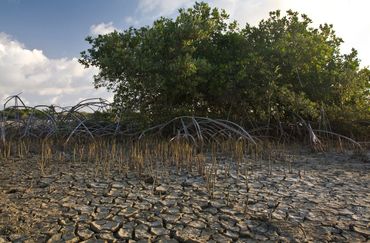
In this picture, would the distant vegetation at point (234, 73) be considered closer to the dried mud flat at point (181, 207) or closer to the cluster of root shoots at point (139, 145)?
the cluster of root shoots at point (139, 145)

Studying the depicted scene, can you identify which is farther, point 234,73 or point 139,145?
point 234,73

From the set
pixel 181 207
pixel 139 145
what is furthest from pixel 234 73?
pixel 181 207

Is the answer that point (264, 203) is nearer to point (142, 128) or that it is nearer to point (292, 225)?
point (292, 225)

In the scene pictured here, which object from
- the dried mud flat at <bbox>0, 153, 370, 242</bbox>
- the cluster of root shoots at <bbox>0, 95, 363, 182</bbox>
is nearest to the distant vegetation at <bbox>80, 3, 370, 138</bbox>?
the cluster of root shoots at <bbox>0, 95, 363, 182</bbox>

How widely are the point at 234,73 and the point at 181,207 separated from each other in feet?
14.0

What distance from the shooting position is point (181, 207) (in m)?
3.01

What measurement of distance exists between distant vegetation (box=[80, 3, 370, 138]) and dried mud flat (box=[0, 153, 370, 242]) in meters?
2.71

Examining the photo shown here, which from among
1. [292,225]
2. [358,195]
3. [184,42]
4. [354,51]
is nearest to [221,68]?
[184,42]

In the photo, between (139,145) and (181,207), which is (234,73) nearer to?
(139,145)

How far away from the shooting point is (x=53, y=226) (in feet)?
8.39

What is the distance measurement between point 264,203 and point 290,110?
459 cm

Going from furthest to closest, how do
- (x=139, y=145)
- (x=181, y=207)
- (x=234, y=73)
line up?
(x=234, y=73) < (x=139, y=145) < (x=181, y=207)

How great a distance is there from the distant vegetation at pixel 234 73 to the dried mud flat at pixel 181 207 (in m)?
2.71

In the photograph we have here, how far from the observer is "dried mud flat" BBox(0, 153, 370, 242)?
251 cm
